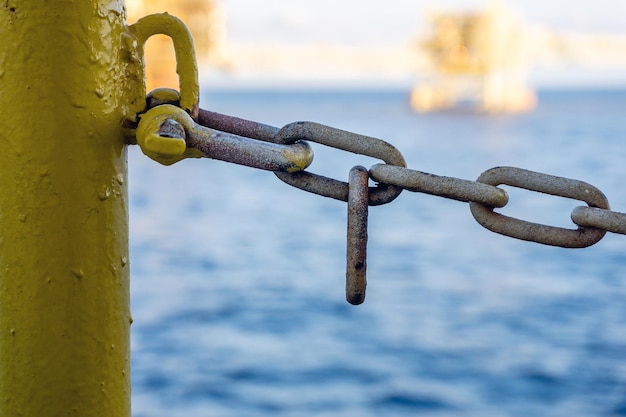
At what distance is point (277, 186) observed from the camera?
24984mm

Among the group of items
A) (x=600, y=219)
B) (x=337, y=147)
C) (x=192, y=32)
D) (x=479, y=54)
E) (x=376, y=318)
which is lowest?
(x=600, y=219)

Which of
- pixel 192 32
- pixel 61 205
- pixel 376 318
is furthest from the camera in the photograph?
pixel 192 32

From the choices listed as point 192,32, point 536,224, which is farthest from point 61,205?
point 192,32

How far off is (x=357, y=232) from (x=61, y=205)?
0.46m

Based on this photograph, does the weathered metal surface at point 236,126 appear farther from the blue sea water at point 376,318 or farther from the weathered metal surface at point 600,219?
the blue sea water at point 376,318

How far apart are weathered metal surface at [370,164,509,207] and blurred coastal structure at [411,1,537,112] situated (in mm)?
51405

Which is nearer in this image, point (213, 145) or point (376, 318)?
point (213, 145)

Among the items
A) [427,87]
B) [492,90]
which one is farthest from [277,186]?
[427,87]

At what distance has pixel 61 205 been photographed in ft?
4.13

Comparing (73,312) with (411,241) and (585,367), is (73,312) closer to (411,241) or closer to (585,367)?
(585,367)

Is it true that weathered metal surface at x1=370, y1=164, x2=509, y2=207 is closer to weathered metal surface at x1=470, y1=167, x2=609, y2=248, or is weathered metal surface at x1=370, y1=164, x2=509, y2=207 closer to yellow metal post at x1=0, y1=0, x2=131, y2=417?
weathered metal surface at x1=470, y1=167, x2=609, y2=248

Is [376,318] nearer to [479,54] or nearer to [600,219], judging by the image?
[600,219]

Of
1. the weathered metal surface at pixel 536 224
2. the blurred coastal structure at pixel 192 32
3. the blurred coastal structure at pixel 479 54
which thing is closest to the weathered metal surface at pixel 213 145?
the weathered metal surface at pixel 536 224

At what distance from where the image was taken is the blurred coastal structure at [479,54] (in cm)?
5278
